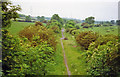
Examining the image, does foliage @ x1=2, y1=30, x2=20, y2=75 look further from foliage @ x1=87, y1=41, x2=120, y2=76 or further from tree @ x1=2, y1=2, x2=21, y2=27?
foliage @ x1=87, y1=41, x2=120, y2=76

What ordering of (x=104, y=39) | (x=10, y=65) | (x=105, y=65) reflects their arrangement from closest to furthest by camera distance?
(x=10, y=65)
(x=105, y=65)
(x=104, y=39)

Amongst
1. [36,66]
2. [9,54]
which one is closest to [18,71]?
[9,54]

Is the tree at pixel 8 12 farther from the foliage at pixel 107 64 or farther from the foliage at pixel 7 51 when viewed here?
the foliage at pixel 107 64

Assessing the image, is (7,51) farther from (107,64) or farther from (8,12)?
(107,64)

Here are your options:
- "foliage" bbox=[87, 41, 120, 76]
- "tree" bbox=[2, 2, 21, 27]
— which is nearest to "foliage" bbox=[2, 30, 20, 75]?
"tree" bbox=[2, 2, 21, 27]

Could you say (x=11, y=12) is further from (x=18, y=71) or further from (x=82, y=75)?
(x=82, y=75)

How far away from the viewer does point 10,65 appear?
6.85 m

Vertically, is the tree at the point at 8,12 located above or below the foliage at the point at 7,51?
above

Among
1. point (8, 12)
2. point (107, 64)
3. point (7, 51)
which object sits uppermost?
point (8, 12)

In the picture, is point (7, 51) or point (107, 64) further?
point (107, 64)

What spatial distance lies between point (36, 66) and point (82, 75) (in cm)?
689

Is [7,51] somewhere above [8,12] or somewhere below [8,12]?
below

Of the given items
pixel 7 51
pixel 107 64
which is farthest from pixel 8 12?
pixel 107 64

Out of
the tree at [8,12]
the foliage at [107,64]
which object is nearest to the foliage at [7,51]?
the tree at [8,12]
